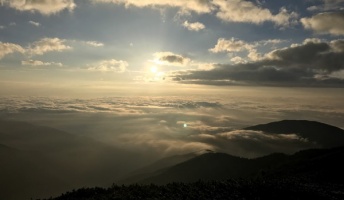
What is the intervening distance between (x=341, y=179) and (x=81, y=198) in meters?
36.0

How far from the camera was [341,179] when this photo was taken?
44.2m

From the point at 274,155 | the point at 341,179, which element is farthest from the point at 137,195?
the point at 274,155

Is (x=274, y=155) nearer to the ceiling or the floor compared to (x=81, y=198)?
nearer to the floor

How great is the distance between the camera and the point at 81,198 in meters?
33.9

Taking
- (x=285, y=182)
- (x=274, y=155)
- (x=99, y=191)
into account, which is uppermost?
(x=285, y=182)

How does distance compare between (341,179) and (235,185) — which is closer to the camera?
(235,185)

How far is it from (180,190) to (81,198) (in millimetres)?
11158

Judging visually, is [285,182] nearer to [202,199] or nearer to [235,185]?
[235,185]

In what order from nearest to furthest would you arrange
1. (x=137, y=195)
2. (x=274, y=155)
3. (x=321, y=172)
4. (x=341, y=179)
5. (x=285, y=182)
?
(x=137, y=195), (x=285, y=182), (x=341, y=179), (x=321, y=172), (x=274, y=155)

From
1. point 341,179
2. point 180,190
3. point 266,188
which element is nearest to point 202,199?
point 180,190

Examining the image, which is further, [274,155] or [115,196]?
[274,155]

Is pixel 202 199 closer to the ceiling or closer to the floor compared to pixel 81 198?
closer to the ceiling

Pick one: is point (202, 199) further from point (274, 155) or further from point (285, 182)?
point (274, 155)

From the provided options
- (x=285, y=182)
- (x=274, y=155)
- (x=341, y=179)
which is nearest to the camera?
(x=285, y=182)
